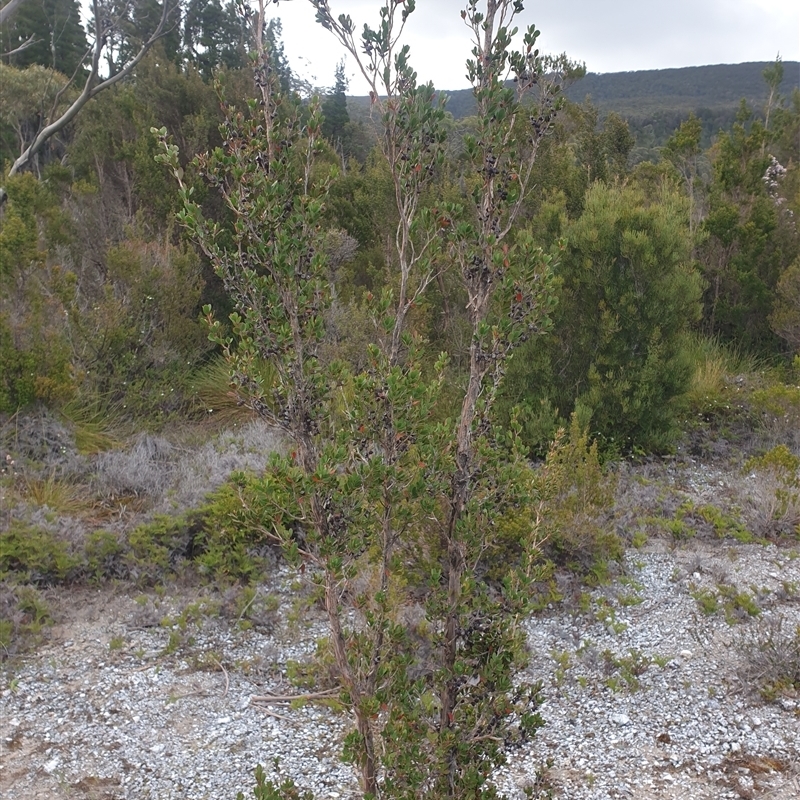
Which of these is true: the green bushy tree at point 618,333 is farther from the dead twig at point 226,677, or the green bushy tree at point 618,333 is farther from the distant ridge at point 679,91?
the distant ridge at point 679,91

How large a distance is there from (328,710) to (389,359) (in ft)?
7.60

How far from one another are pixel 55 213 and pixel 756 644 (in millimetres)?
6586

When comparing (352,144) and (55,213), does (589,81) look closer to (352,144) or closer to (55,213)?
(352,144)

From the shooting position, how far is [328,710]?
339 cm

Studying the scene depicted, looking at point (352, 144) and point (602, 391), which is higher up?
point (352, 144)

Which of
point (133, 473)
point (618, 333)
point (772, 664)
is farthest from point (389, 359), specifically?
point (618, 333)

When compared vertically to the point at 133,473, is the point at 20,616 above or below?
below

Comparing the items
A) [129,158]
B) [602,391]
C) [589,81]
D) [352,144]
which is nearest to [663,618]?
[602,391]

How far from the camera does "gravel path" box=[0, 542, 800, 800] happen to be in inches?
114

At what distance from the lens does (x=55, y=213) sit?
645 centimetres

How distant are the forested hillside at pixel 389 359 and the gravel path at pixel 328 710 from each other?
0.22 meters

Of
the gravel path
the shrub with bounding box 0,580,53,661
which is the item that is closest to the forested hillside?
the shrub with bounding box 0,580,53,661

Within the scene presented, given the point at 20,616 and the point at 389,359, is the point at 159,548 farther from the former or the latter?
the point at 389,359

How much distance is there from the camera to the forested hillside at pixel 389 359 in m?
1.79
